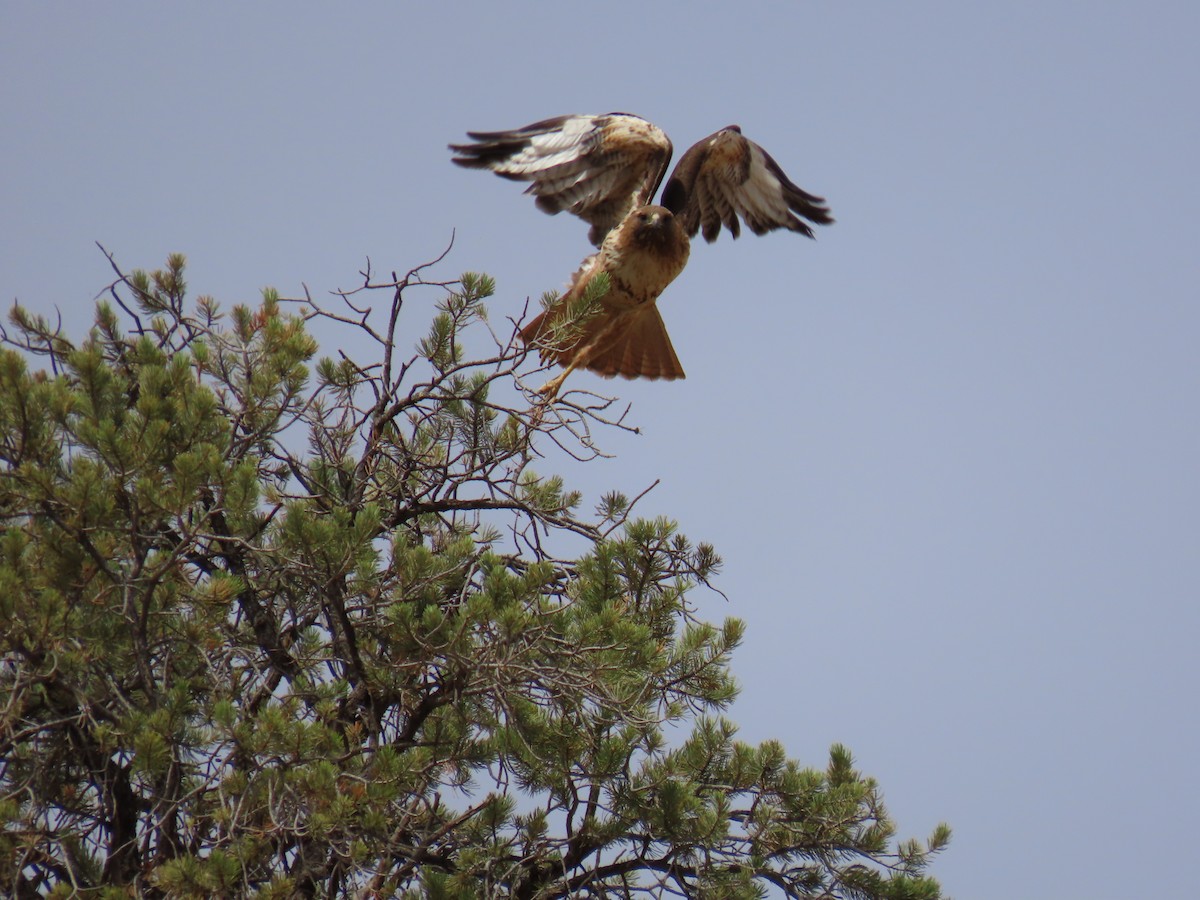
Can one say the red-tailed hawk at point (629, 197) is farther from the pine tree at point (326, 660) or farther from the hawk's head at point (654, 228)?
the pine tree at point (326, 660)

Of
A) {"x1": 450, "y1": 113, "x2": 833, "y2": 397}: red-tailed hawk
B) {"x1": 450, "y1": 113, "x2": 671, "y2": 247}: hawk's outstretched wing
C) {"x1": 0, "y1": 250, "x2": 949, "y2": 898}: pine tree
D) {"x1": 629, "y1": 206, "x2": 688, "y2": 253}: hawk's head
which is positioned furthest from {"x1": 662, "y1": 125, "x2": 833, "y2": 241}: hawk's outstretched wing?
{"x1": 0, "y1": 250, "x2": 949, "y2": 898}: pine tree

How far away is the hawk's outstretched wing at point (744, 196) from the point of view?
22.4ft

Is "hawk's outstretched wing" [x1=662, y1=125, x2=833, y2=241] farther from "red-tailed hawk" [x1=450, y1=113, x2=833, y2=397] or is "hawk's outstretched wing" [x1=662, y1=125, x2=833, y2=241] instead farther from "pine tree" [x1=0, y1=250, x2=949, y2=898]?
"pine tree" [x1=0, y1=250, x2=949, y2=898]

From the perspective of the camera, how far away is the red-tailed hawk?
5.97 meters

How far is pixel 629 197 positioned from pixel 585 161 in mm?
390

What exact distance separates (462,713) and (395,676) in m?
0.23

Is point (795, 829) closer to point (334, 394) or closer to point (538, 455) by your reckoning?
point (538, 455)

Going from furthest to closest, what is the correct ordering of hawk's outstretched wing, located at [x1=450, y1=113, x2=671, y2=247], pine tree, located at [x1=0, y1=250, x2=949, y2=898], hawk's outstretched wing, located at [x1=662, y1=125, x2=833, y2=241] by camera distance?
hawk's outstretched wing, located at [x1=662, y1=125, x2=833, y2=241]
hawk's outstretched wing, located at [x1=450, y1=113, x2=671, y2=247]
pine tree, located at [x1=0, y1=250, x2=949, y2=898]

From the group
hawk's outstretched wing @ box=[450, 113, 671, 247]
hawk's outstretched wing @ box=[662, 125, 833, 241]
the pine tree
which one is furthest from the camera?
hawk's outstretched wing @ box=[662, 125, 833, 241]

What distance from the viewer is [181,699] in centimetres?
299

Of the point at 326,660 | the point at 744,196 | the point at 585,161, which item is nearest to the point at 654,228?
the point at 585,161

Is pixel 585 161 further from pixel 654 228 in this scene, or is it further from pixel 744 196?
pixel 744 196

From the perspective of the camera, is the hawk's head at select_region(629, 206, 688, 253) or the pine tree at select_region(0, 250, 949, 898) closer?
the pine tree at select_region(0, 250, 949, 898)

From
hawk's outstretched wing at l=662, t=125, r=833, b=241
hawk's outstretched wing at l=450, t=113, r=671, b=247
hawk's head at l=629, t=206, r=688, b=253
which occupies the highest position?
hawk's outstretched wing at l=662, t=125, r=833, b=241
